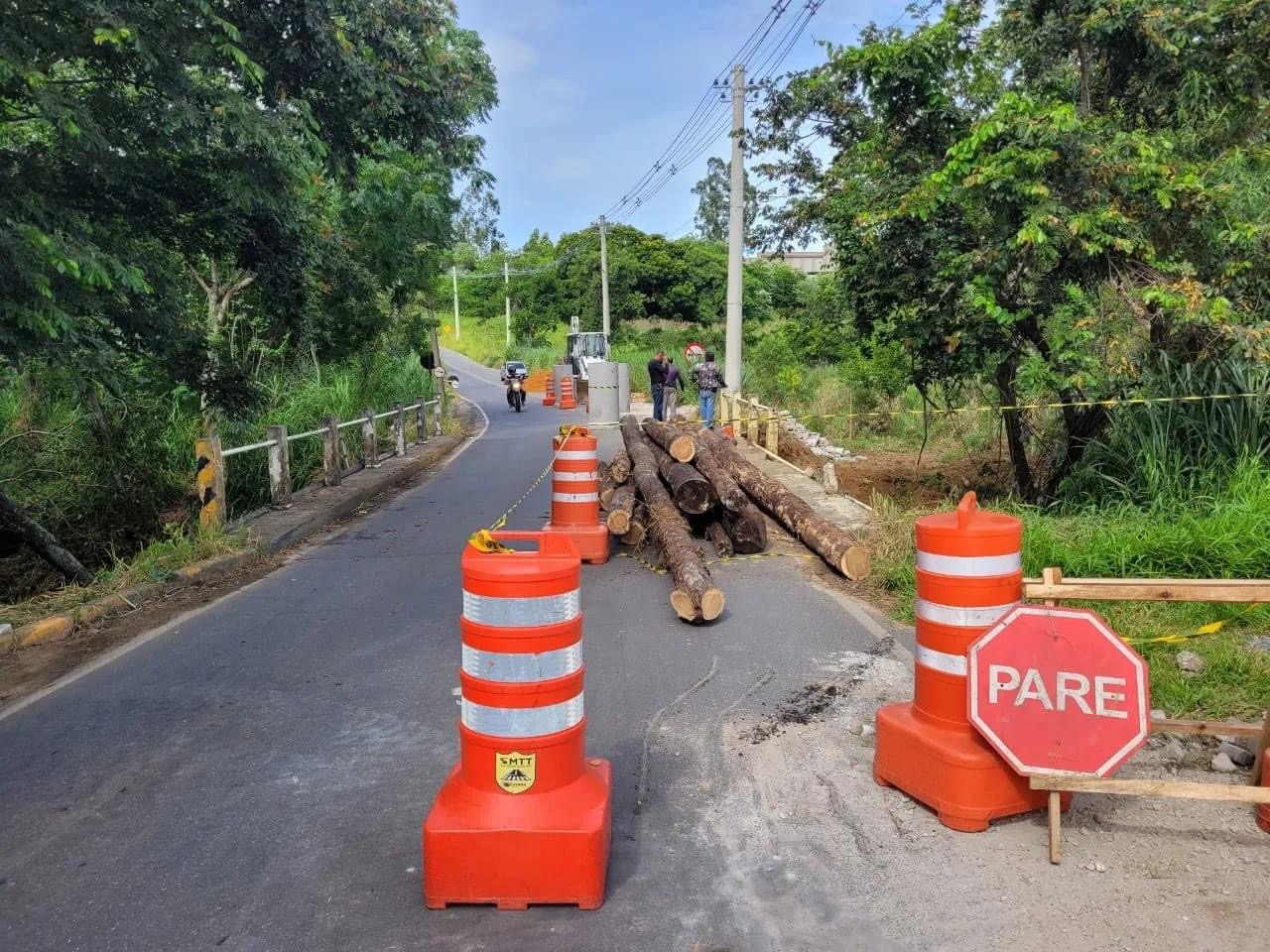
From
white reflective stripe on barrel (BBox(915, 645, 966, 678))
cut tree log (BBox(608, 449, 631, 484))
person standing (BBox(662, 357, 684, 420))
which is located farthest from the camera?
person standing (BBox(662, 357, 684, 420))

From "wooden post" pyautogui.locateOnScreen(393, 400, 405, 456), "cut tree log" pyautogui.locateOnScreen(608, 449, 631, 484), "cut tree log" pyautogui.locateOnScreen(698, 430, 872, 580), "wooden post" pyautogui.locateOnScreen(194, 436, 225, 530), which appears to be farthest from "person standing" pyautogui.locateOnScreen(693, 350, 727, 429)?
"wooden post" pyautogui.locateOnScreen(194, 436, 225, 530)

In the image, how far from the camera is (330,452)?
13328mm

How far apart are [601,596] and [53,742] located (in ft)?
12.8

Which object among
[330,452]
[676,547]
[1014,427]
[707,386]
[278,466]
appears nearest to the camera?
[676,547]

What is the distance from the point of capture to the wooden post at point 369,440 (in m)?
15.4

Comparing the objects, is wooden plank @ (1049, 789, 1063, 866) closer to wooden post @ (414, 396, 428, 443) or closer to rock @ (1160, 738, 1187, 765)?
rock @ (1160, 738, 1187, 765)

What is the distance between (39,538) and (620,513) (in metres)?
5.29

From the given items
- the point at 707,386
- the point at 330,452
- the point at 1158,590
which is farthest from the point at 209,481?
the point at 707,386

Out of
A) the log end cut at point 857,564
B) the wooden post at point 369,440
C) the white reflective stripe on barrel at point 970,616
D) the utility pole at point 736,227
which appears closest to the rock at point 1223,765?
the white reflective stripe on barrel at point 970,616

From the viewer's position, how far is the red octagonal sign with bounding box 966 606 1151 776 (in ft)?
11.2

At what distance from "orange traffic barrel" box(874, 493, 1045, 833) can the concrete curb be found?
242 inches

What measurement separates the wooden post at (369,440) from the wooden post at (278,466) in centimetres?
407

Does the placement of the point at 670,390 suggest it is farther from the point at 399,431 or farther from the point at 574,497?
the point at 574,497

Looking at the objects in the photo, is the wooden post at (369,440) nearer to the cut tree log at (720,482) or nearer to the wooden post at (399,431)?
the wooden post at (399,431)
